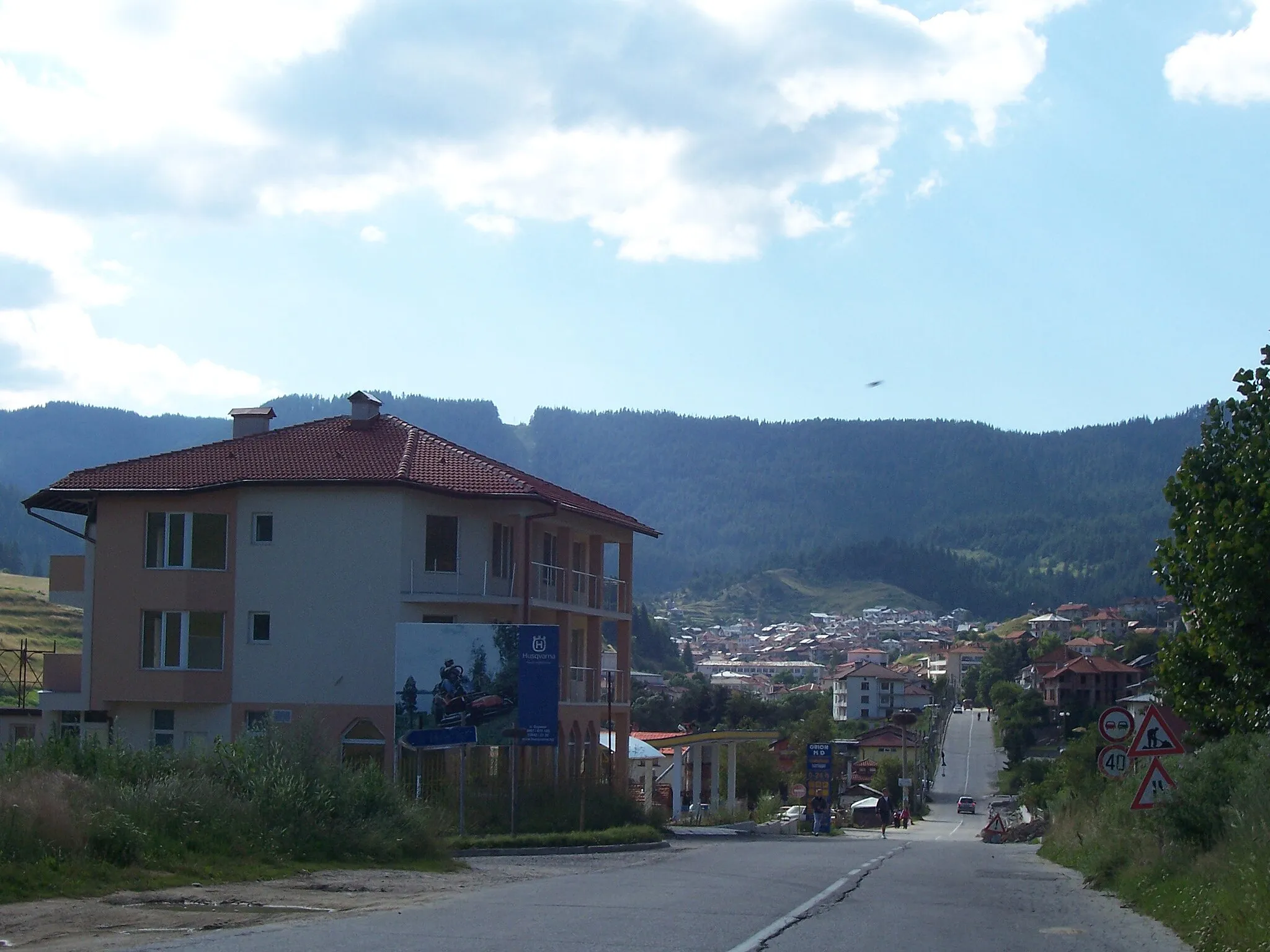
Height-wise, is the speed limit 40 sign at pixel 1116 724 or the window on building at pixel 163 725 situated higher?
the speed limit 40 sign at pixel 1116 724

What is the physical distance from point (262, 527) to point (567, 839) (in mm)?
14072

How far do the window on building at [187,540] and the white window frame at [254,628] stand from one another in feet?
4.87

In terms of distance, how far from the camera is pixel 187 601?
125 ft

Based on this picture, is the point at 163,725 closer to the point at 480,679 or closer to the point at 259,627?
the point at 259,627

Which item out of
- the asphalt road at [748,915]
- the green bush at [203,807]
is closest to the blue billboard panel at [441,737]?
the asphalt road at [748,915]

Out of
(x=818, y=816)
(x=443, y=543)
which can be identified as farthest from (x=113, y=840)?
(x=818, y=816)

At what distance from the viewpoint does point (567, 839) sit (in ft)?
95.6

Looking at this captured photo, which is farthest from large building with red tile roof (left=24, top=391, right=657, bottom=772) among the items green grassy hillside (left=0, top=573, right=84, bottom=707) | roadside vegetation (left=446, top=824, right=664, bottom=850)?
green grassy hillside (left=0, top=573, right=84, bottom=707)

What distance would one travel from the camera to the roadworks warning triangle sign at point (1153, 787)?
19625 mm

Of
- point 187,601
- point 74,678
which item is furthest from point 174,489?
point 74,678

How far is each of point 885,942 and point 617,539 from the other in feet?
117

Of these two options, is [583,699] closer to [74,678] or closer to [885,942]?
[74,678]

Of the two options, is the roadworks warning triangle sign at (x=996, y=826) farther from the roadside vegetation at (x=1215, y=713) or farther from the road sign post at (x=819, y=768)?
the roadside vegetation at (x=1215, y=713)

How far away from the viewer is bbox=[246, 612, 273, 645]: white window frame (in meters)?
37.9
